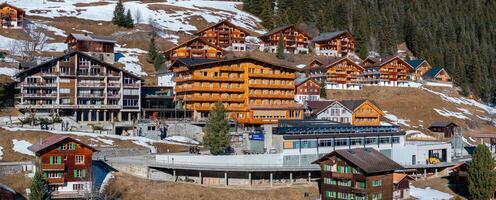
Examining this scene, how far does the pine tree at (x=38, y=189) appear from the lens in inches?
2243

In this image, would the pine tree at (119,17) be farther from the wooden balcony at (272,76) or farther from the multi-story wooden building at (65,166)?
the multi-story wooden building at (65,166)

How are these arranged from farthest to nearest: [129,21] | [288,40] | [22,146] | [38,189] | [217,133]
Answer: [288,40] < [129,21] < [217,133] < [22,146] < [38,189]

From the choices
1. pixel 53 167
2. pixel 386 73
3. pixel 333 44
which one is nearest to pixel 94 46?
pixel 333 44

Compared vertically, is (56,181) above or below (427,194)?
above

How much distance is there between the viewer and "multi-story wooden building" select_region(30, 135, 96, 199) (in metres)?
62.4

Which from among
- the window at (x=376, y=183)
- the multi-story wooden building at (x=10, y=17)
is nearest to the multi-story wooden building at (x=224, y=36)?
the multi-story wooden building at (x=10, y=17)

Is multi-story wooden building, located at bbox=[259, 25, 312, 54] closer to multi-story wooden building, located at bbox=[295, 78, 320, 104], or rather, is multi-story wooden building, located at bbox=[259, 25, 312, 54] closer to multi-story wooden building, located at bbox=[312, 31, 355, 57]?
multi-story wooden building, located at bbox=[312, 31, 355, 57]

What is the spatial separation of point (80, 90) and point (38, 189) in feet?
136

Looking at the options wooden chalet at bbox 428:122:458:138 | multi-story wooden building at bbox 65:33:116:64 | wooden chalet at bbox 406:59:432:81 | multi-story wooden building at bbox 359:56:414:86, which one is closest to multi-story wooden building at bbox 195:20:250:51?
multi-story wooden building at bbox 65:33:116:64

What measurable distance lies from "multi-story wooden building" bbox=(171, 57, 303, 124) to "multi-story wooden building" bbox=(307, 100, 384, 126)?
11.8ft

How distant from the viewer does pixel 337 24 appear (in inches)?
7333

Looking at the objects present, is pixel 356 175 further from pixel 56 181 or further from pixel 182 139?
pixel 182 139

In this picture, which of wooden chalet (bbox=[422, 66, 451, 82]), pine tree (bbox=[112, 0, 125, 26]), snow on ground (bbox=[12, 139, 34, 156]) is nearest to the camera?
snow on ground (bbox=[12, 139, 34, 156])

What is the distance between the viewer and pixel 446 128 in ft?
361
